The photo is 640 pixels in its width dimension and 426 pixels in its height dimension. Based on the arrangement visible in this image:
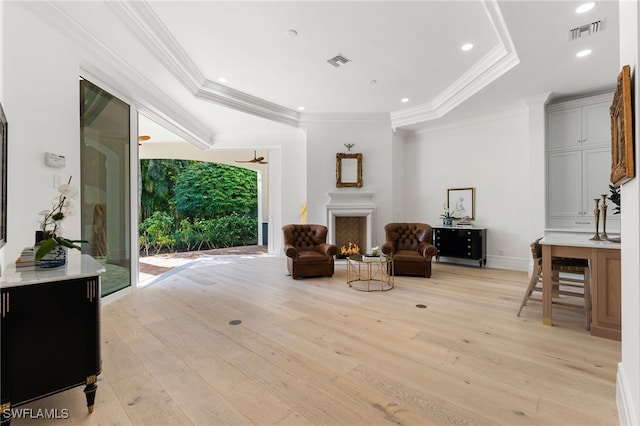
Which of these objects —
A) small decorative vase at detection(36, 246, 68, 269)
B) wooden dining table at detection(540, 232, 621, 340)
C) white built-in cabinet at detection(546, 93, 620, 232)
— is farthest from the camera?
white built-in cabinet at detection(546, 93, 620, 232)

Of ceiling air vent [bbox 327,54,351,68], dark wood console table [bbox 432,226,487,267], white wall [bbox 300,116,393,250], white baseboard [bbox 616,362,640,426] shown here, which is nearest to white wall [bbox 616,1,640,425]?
white baseboard [bbox 616,362,640,426]

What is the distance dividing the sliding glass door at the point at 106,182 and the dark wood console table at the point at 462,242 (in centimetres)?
554

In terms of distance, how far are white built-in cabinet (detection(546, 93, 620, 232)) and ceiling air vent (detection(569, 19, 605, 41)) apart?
1999mm

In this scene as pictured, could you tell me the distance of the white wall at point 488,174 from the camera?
5.59m

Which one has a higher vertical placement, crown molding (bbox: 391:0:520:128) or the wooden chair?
crown molding (bbox: 391:0:520:128)

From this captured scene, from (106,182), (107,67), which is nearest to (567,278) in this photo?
(106,182)

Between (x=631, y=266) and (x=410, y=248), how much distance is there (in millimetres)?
4081

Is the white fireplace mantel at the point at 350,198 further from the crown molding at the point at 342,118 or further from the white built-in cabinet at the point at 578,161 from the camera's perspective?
the white built-in cabinet at the point at 578,161

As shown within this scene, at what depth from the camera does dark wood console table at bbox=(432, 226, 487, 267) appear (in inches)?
226

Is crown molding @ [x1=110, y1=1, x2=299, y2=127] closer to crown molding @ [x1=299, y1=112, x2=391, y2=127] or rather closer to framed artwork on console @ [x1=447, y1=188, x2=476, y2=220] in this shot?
crown molding @ [x1=299, y1=112, x2=391, y2=127]

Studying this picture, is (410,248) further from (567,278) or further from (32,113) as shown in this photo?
(32,113)

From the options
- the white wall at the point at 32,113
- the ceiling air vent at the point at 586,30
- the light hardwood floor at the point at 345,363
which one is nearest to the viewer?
the light hardwood floor at the point at 345,363

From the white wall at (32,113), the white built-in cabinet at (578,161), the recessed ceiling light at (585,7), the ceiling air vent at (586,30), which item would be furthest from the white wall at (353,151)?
the white wall at (32,113)

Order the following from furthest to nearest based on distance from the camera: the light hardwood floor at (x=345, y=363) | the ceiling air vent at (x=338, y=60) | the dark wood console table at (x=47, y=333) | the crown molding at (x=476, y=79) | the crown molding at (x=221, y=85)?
the ceiling air vent at (x=338, y=60), the crown molding at (x=476, y=79), the crown molding at (x=221, y=85), the light hardwood floor at (x=345, y=363), the dark wood console table at (x=47, y=333)
